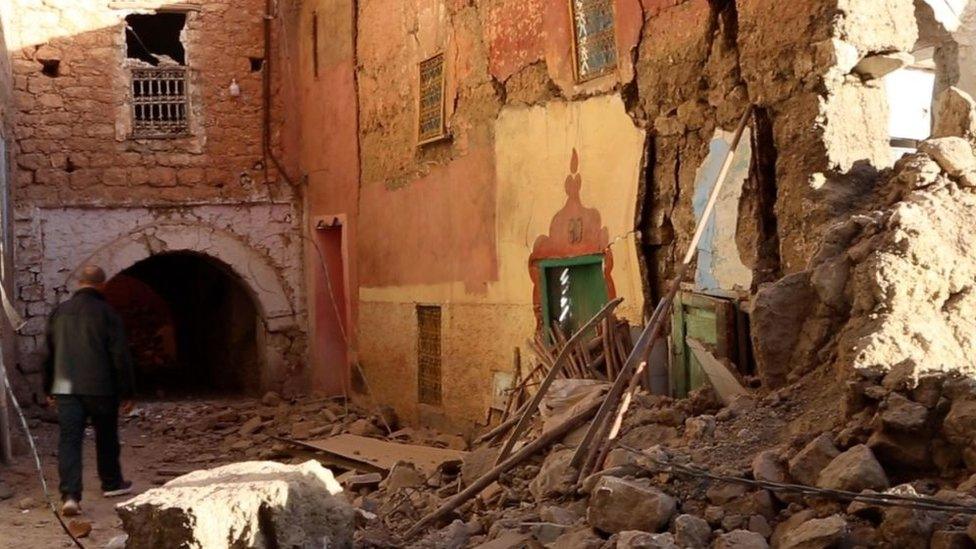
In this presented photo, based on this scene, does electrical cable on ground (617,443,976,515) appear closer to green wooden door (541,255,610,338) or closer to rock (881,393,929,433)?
rock (881,393,929,433)

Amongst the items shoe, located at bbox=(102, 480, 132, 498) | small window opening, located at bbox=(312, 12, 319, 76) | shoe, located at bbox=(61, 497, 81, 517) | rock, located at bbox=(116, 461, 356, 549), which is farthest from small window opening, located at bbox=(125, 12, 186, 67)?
rock, located at bbox=(116, 461, 356, 549)

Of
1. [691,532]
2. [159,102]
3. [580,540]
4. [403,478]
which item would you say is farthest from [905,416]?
[159,102]

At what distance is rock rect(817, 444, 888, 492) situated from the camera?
14.6 ft

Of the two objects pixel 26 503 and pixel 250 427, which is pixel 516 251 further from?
pixel 250 427

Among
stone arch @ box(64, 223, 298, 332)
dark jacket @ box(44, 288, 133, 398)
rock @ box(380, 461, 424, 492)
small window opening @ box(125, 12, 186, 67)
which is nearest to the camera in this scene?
rock @ box(380, 461, 424, 492)

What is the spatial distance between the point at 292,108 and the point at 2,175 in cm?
378

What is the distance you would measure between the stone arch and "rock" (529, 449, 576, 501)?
28.4ft

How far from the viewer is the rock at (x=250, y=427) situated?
12.2 m

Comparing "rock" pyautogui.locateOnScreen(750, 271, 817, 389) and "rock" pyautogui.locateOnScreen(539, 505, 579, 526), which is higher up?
"rock" pyautogui.locateOnScreen(750, 271, 817, 389)

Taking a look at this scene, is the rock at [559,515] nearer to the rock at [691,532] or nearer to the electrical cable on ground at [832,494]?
the electrical cable on ground at [832,494]

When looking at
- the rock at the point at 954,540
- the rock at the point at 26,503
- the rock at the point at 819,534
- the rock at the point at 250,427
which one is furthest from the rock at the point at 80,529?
the rock at the point at 954,540

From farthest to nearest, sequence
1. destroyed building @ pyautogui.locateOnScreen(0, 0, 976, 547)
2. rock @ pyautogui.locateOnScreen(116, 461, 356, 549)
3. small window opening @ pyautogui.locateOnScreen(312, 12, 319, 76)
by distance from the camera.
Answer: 1. small window opening @ pyautogui.locateOnScreen(312, 12, 319, 76)
2. destroyed building @ pyautogui.locateOnScreen(0, 0, 976, 547)
3. rock @ pyautogui.locateOnScreen(116, 461, 356, 549)

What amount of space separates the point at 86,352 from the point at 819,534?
550cm

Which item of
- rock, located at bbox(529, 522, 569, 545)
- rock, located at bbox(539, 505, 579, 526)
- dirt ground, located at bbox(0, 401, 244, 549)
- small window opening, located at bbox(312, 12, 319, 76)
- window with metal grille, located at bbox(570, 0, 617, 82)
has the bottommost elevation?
dirt ground, located at bbox(0, 401, 244, 549)
